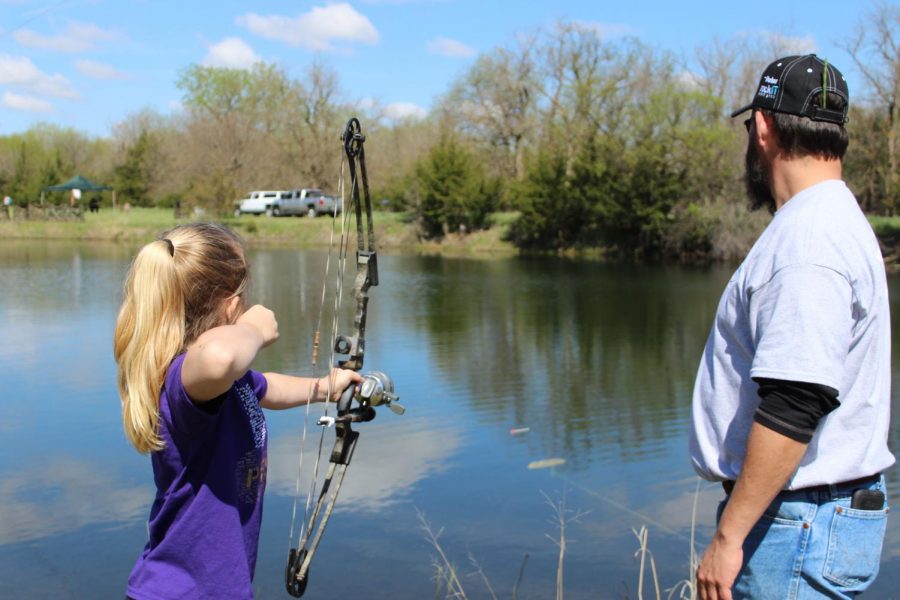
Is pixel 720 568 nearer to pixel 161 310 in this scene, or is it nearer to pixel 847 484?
pixel 847 484

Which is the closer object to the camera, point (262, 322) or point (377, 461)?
point (262, 322)

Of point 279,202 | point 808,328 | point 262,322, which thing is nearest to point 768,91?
point 808,328

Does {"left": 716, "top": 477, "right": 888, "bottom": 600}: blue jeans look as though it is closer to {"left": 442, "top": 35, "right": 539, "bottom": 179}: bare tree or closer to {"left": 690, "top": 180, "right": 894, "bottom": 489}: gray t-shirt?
{"left": 690, "top": 180, "right": 894, "bottom": 489}: gray t-shirt

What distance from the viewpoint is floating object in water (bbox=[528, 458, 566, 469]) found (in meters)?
7.18

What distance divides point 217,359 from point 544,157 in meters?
31.3

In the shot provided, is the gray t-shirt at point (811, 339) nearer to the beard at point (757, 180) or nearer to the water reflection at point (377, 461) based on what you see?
the beard at point (757, 180)

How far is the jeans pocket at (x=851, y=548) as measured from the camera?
182 cm

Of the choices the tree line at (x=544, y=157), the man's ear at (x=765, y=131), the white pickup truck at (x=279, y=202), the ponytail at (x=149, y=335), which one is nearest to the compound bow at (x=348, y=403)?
the ponytail at (x=149, y=335)

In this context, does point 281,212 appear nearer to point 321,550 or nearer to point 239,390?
point 321,550

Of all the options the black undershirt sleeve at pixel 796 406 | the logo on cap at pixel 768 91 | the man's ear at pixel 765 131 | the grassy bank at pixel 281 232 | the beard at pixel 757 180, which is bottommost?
the grassy bank at pixel 281 232

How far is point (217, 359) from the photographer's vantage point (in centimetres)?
192

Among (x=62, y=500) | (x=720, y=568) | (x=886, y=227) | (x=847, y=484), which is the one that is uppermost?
(x=886, y=227)

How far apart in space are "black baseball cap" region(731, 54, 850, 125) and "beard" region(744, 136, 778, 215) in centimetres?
11

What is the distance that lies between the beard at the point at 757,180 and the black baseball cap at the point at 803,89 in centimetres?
11
